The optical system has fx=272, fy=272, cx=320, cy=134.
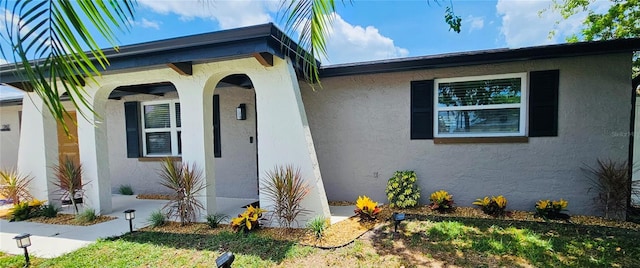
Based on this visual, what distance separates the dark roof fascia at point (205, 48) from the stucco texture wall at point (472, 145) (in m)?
2.18

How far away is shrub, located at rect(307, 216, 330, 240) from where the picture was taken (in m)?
4.44

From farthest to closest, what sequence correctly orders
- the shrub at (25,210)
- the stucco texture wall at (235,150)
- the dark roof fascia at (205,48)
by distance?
the stucco texture wall at (235,150) → the shrub at (25,210) → the dark roof fascia at (205,48)

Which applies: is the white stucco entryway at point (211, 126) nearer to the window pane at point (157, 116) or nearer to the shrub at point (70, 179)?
the shrub at point (70, 179)

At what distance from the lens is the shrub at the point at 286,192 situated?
4613mm

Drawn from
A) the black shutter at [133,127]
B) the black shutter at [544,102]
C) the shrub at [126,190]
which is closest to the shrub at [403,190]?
the black shutter at [544,102]

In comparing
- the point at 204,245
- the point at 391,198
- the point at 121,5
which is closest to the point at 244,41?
the point at 121,5

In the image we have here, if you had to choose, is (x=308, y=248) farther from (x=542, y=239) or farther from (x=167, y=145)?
(x=167, y=145)

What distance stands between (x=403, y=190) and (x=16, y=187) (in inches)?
340

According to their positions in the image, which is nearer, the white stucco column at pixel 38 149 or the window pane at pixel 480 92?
the window pane at pixel 480 92

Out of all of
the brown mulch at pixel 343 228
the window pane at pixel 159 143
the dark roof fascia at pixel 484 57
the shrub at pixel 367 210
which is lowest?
the brown mulch at pixel 343 228

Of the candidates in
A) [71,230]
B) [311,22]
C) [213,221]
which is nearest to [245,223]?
[213,221]

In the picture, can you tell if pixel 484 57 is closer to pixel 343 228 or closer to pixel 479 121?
pixel 479 121

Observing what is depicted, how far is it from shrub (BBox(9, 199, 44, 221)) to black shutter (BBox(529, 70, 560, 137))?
10614 millimetres

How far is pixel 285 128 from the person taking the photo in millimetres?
4809
